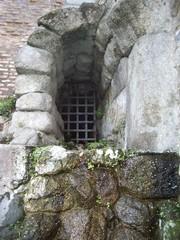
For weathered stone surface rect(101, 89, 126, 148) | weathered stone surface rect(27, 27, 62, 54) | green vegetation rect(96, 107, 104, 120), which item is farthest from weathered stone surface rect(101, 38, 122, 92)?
weathered stone surface rect(27, 27, 62, 54)

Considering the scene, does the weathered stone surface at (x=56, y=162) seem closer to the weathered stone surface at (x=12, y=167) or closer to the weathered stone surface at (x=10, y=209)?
the weathered stone surface at (x=12, y=167)

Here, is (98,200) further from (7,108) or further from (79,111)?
(79,111)

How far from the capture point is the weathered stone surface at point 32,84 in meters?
3.78

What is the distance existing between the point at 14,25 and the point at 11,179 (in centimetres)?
392

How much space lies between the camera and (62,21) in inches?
153

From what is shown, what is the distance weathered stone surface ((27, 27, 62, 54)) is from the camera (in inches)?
153

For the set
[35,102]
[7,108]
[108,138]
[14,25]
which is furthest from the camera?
[14,25]

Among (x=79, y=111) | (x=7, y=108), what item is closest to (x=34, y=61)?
(x=7, y=108)

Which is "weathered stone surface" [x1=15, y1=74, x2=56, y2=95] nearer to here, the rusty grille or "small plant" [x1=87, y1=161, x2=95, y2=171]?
the rusty grille

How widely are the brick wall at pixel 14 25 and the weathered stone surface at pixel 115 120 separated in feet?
6.30

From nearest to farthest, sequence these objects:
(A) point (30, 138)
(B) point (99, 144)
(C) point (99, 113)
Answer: (A) point (30, 138) < (B) point (99, 144) < (C) point (99, 113)

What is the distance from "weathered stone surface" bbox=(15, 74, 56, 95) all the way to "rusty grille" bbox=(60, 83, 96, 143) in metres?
0.87

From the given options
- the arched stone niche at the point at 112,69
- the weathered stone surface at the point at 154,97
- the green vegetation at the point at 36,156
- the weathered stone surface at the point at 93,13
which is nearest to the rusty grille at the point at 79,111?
the arched stone niche at the point at 112,69

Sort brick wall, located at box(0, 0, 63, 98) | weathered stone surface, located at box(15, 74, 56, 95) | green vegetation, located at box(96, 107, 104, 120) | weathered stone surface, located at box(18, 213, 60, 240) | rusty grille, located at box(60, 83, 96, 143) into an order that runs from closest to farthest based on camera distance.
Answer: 1. weathered stone surface, located at box(18, 213, 60, 240)
2. weathered stone surface, located at box(15, 74, 56, 95)
3. green vegetation, located at box(96, 107, 104, 120)
4. rusty grille, located at box(60, 83, 96, 143)
5. brick wall, located at box(0, 0, 63, 98)
